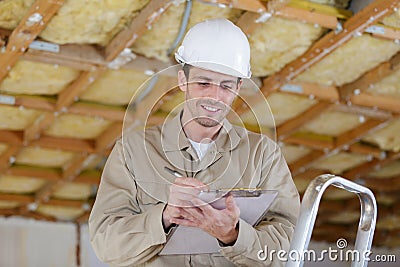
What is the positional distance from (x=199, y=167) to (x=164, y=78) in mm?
2600

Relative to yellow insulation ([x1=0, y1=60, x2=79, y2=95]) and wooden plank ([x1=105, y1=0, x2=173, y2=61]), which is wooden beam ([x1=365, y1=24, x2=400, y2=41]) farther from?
yellow insulation ([x1=0, y1=60, x2=79, y2=95])

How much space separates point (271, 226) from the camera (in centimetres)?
188

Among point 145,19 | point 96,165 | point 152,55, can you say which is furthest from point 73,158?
point 145,19

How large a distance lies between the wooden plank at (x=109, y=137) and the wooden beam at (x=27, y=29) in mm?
1281

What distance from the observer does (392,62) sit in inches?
179

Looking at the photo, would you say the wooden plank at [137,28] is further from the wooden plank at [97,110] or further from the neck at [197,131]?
the neck at [197,131]

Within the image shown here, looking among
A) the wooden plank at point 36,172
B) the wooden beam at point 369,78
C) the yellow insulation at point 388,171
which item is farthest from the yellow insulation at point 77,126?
the yellow insulation at point 388,171

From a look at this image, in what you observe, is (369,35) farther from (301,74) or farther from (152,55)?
(152,55)

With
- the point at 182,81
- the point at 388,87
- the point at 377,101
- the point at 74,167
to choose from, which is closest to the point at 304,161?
the point at 377,101

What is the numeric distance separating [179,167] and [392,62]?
2978 mm

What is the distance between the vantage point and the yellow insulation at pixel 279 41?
13.5ft

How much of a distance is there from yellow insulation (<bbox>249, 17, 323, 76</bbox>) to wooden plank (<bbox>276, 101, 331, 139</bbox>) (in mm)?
723

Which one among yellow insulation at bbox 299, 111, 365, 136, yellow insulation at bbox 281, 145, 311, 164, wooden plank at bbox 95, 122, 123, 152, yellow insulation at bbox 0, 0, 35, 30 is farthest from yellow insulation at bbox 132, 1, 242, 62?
yellow insulation at bbox 281, 145, 311, 164

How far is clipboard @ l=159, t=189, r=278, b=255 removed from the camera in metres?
1.65
